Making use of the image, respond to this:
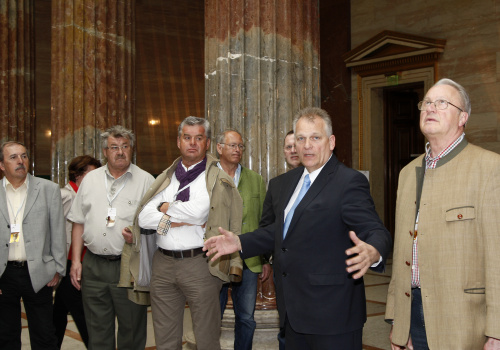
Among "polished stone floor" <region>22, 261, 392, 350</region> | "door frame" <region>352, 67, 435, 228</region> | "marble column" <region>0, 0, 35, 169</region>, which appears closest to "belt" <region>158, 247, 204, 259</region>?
"polished stone floor" <region>22, 261, 392, 350</region>

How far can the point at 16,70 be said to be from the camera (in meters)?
9.98

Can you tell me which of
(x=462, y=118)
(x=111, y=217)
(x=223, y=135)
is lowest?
(x=111, y=217)

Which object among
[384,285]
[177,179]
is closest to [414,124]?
[384,285]

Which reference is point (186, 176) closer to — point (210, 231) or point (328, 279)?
point (210, 231)

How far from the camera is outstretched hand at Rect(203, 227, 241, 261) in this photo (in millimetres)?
3143

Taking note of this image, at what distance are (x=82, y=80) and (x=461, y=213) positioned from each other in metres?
5.77

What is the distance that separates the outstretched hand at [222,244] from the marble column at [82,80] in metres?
4.61

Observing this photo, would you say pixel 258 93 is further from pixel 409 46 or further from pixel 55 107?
pixel 409 46

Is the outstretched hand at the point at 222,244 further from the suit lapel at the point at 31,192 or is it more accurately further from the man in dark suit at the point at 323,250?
the suit lapel at the point at 31,192

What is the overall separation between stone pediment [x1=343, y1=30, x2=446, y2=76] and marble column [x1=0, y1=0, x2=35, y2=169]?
581 cm

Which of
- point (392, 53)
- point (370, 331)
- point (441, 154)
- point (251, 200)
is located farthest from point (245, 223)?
point (392, 53)

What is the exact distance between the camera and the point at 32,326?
4.62 m

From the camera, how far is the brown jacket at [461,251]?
257cm

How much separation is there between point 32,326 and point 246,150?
225cm
